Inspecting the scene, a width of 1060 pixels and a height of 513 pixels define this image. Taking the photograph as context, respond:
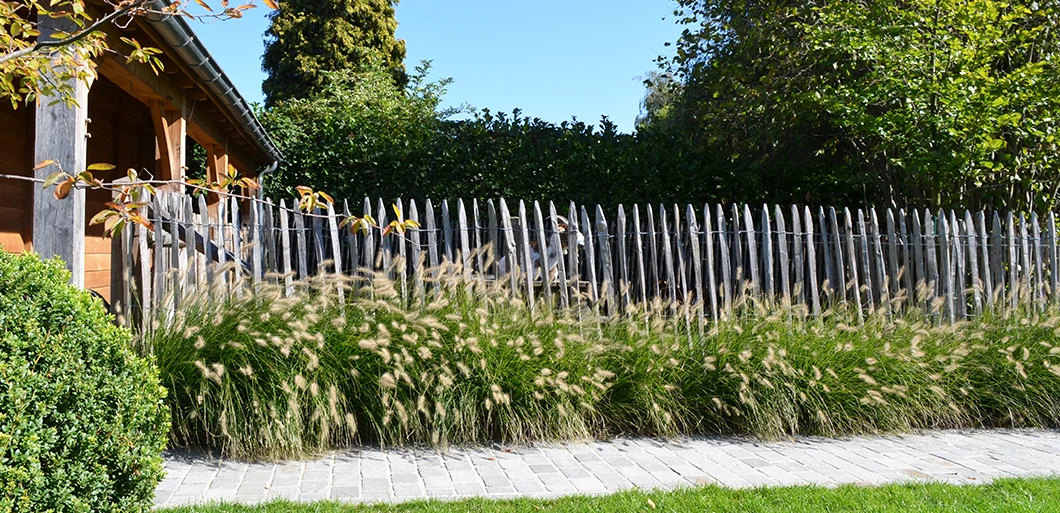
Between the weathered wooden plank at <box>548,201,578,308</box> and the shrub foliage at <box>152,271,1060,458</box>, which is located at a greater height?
the weathered wooden plank at <box>548,201,578,308</box>

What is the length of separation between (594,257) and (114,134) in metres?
6.66

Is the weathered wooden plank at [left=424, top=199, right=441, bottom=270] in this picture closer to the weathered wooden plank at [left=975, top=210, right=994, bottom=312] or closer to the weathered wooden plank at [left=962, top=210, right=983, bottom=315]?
the weathered wooden plank at [left=962, top=210, right=983, bottom=315]

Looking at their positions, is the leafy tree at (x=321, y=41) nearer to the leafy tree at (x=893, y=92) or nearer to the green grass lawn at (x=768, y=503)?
the leafy tree at (x=893, y=92)

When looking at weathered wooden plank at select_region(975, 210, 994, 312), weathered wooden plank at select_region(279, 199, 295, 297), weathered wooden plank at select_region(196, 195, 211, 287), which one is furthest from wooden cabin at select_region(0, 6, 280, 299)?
weathered wooden plank at select_region(975, 210, 994, 312)

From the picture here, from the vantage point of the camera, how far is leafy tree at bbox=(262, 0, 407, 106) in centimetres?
2302

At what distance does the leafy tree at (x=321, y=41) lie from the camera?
75.5 ft

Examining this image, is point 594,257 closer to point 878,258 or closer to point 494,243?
point 494,243

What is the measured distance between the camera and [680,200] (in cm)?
1186

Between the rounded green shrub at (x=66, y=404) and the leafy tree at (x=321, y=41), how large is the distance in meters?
20.3

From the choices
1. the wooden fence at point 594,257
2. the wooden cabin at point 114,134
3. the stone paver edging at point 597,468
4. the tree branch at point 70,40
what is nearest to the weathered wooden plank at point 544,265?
the wooden fence at point 594,257

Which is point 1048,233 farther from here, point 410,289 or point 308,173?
point 308,173

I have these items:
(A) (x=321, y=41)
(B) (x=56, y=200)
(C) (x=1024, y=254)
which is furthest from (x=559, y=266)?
(A) (x=321, y=41)

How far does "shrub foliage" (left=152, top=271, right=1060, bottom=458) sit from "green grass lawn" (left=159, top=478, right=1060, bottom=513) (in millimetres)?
1078

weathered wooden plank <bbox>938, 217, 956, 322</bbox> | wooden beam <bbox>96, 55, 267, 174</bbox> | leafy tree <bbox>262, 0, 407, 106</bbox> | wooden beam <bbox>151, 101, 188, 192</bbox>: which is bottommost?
weathered wooden plank <bbox>938, 217, 956, 322</bbox>
